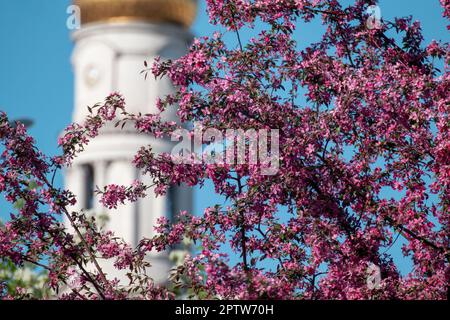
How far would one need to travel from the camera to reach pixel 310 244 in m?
10.2

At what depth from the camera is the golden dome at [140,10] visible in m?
59.3

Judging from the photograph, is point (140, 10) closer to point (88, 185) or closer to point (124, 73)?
point (124, 73)

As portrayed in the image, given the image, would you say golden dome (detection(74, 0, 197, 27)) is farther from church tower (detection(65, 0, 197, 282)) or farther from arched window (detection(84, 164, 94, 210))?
arched window (detection(84, 164, 94, 210))

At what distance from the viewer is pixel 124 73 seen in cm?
5988

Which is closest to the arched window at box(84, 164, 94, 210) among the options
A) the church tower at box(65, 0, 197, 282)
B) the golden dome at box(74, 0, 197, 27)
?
the church tower at box(65, 0, 197, 282)

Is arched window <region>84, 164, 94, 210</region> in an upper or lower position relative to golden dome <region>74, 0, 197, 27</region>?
lower

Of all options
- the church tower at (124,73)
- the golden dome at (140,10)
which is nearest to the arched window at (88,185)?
the church tower at (124,73)

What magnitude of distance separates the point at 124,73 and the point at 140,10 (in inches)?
111

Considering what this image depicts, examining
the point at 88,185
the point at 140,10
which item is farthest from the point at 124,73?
the point at 88,185

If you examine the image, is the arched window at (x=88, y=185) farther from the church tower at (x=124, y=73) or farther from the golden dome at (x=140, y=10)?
A: the golden dome at (x=140, y=10)

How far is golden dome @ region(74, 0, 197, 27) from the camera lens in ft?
195
